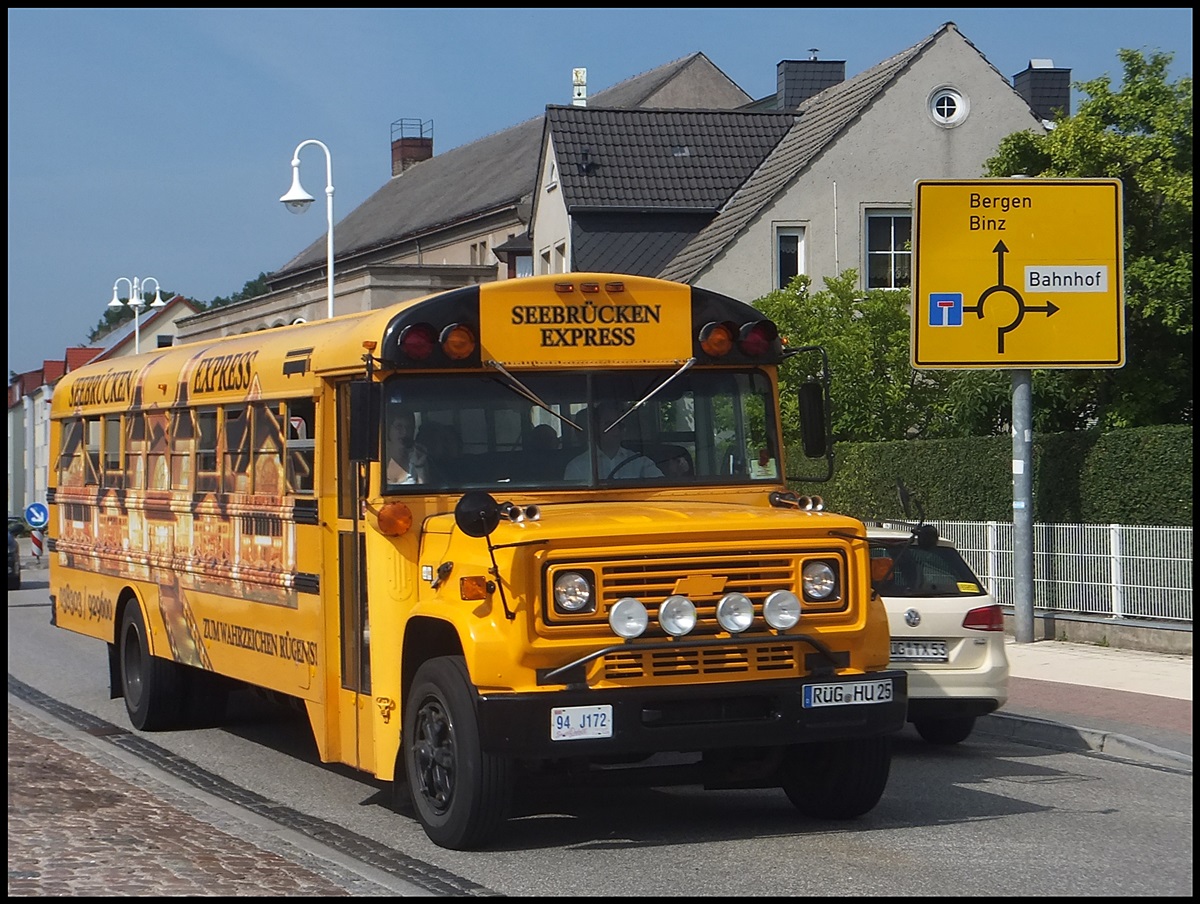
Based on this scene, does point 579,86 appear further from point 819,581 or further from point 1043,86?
point 819,581

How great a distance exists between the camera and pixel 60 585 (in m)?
16.7

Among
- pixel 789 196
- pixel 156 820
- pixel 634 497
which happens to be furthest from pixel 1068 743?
pixel 789 196

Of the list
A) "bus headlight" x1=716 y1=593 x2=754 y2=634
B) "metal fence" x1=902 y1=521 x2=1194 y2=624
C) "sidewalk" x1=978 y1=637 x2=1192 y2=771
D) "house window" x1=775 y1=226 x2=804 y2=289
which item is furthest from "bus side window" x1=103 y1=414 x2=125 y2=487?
"house window" x1=775 y1=226 x2=804 y2=289

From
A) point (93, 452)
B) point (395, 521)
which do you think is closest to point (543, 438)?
point (395, 521)

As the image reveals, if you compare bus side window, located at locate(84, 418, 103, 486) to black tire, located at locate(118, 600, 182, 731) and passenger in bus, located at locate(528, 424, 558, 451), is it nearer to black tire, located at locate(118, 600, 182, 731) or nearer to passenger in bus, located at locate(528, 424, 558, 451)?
black tire, located at locate(118, 600, 182, 731)

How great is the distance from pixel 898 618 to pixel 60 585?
26.7 feet

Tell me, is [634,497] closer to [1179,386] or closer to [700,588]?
[700,588]

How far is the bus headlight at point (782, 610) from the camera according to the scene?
8.57 metres

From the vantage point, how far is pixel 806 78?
4847 cm

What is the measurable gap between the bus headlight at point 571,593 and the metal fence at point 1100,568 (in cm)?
1136

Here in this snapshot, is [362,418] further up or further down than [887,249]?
further down

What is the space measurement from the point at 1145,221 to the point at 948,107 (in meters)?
16.2

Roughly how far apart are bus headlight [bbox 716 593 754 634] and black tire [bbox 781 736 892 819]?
0.98 metres

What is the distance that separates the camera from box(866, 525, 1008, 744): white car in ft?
39.2
